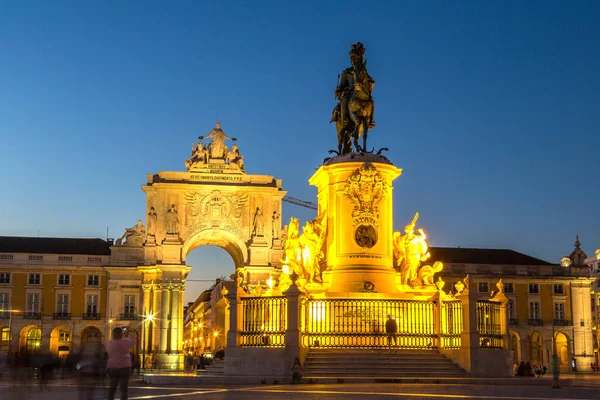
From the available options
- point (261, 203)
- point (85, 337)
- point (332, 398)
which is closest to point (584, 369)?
point (261, 203)

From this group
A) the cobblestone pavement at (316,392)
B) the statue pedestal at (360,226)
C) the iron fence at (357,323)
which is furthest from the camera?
the statue pedestal at (360,226)

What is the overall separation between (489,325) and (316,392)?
713 centimetres

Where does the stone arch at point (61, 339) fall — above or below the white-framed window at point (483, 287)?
below

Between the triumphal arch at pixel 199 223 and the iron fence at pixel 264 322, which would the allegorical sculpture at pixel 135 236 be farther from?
the iron fence at pixel 264 322

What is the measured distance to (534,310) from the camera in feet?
249

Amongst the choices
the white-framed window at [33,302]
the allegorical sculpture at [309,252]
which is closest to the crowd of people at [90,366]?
the allegorical sculpture at [309,252]

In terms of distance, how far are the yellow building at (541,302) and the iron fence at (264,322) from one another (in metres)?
52.8

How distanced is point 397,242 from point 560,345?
A: 55.4 metres

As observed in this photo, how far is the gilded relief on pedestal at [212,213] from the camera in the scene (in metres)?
76.3

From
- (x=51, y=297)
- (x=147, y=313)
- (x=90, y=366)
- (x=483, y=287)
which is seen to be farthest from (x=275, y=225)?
(x=90, y=366)

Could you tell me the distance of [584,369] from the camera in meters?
71.6

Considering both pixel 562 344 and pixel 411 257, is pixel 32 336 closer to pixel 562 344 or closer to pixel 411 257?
pixel 562 344

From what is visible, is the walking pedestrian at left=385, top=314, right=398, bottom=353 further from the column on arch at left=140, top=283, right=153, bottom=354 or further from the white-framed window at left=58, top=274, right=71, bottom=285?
the white-framed window at left=58, top=274, right=71, bottom=285

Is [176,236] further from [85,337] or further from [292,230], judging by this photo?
[292,230]
